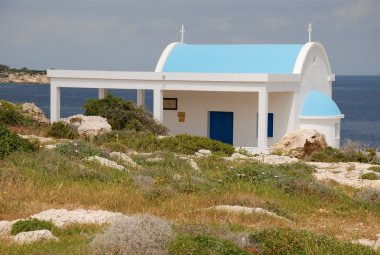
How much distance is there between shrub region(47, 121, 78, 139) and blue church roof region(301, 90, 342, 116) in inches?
444

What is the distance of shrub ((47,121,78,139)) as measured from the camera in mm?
27972

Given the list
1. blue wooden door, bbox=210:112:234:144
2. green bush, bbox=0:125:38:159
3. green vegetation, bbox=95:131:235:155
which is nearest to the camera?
green bush, bbox=0:125:38:159

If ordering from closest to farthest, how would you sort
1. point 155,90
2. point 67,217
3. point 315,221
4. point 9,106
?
1. point 67,217
2. point 315,221
3. point 9,106
4. point 155,90

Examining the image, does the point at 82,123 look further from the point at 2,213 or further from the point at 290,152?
the point at 2,213

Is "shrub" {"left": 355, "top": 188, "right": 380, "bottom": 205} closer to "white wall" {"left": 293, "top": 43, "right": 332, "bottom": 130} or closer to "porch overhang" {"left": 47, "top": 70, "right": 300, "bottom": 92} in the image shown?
"porch overhang" {"left": 47, "top": 70, "right": 300, "bottom": 92}

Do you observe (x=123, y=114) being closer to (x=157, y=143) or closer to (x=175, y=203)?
(x=157, y=143)

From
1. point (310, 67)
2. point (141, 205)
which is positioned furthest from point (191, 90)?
point (141, 205)

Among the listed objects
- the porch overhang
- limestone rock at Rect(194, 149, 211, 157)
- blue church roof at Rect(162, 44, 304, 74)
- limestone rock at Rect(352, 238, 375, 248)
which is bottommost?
limestone rock at Rect(352, 238, 375, 248)

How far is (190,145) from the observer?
86.3 ft

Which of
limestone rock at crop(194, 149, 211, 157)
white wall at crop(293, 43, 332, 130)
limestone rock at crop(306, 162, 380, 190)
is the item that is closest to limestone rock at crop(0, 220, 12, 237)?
limestone rock at crop(306, 162, 380, 190)

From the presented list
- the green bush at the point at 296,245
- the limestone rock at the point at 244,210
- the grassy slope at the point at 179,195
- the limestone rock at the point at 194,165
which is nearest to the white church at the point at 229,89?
the limestone rock at the point at 194,165

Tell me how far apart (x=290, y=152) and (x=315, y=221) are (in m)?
14.9

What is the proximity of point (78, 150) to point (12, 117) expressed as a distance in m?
11.8

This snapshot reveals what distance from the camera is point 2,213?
1254 cm
